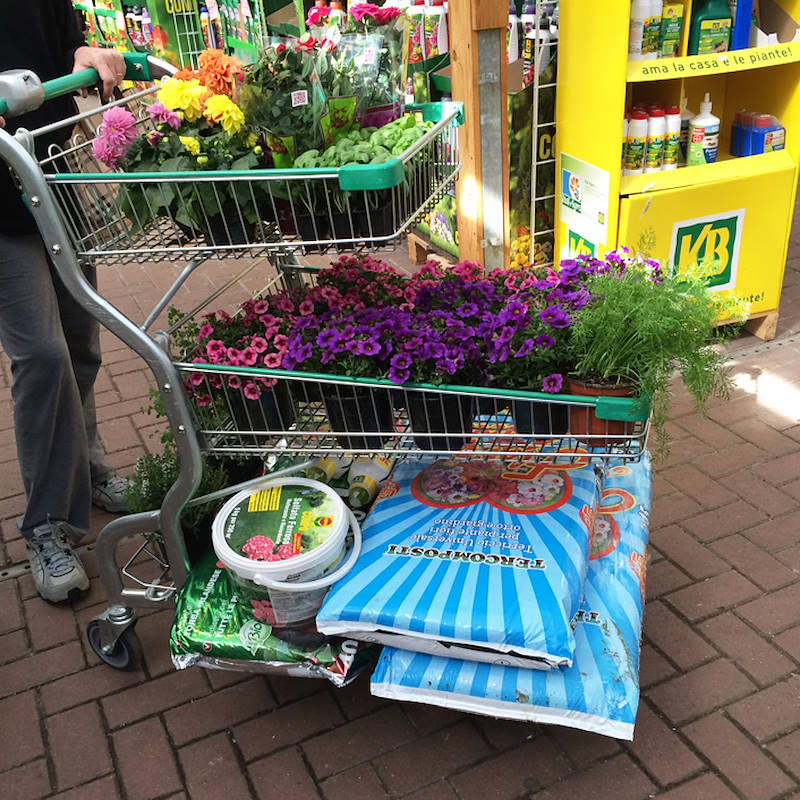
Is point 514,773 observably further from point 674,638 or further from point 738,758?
point 674,638

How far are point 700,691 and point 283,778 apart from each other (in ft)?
4.12

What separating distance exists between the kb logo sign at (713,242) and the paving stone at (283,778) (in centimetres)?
279

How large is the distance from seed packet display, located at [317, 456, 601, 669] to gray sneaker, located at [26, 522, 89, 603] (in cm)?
126

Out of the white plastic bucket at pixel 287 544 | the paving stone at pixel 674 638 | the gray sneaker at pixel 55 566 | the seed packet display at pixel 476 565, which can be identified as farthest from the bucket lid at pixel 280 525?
the paving stone at pixel 674 638

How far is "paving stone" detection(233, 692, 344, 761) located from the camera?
8.19 feet

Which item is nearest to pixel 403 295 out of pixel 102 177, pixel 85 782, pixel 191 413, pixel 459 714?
pixel 191 413

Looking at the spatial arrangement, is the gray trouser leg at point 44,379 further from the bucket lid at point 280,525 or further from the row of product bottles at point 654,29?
the row of product bottles at point 654,29

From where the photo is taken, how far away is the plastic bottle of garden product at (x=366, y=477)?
2695 mm

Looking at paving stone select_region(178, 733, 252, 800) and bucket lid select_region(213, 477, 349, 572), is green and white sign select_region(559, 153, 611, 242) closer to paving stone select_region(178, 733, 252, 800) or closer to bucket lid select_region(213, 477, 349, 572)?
bucket lid select_region(213, 477, 349, 572)

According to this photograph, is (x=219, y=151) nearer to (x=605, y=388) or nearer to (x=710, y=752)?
(x=605, y=388)

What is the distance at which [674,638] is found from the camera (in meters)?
2.73

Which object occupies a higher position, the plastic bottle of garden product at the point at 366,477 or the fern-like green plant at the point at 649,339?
the fern-like green plant at the point at 649,339

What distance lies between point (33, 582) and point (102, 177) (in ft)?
6.20

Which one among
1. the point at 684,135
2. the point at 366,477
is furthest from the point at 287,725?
the point at 684,135
